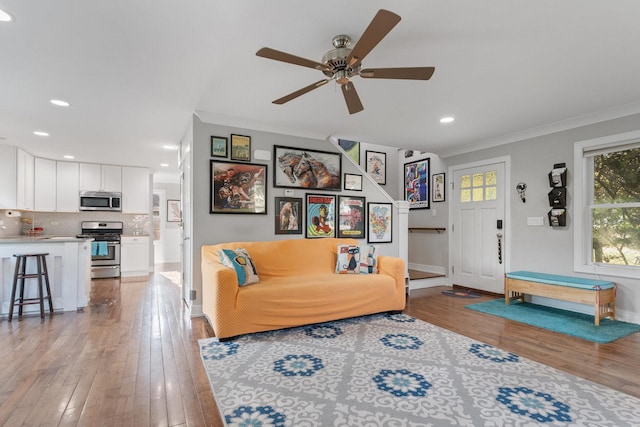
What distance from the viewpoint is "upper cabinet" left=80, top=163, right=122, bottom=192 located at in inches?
250

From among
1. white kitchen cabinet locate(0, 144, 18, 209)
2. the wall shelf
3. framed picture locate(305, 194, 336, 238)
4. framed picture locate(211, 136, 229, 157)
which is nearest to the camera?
framed picture locate(211, 136, 229, 157)

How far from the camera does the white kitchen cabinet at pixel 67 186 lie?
6.16 meters

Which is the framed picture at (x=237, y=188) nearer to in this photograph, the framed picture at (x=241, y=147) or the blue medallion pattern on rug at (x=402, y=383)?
the framed picture at (x=241, y=147)

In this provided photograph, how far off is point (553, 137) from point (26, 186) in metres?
8.30

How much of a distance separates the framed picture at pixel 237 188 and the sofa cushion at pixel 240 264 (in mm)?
784

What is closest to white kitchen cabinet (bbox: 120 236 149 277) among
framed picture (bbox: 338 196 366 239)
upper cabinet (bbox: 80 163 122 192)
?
upper cabinet (bbox: 80 163 122 192)

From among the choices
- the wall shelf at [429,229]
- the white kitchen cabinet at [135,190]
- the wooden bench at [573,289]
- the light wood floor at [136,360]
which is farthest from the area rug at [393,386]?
the white kitchen cabinet at [135,190]

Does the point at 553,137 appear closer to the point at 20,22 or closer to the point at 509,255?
the point at 509,255

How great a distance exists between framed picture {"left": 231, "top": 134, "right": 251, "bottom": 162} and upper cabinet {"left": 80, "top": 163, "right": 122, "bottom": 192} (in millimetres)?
4094

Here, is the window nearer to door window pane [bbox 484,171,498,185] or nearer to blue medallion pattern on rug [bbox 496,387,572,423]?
door window pane [bbox 484,171,498,185]

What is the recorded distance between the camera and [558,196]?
13.2 feet

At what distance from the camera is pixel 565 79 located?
2838 millimetres

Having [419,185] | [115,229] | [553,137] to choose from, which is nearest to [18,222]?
[115,229]

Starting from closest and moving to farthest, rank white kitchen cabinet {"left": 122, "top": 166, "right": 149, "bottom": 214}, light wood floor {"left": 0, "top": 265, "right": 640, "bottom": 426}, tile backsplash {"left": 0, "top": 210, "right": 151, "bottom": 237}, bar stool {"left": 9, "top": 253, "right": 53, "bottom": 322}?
light wood floor {"left": 0, "top": 265, "right": 640, "bottom": 426}, bar stool {"left": 9, "top": 253, "right": 53, "bottom": 322}, tile backsplash {"left": 0, "top": 210, "right": 151, "bottom": 237}, white kitchen cabinet {"left": 122, "top": 166, "right": 149, "bottom": 214}
